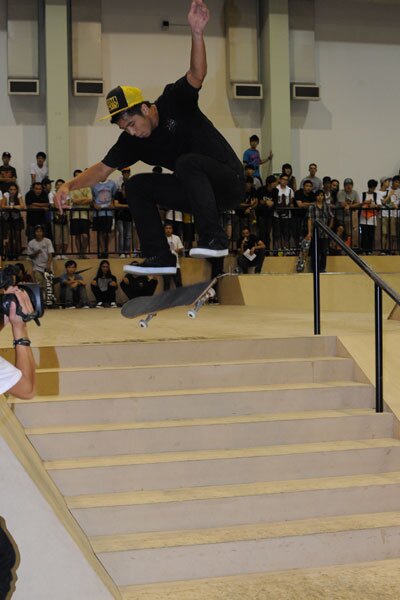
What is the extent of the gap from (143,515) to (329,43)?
47.5ft

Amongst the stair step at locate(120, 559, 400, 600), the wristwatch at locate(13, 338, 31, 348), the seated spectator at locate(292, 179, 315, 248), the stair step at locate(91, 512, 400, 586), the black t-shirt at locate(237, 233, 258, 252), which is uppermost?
the seated spectator at locate(292, 179, 315, 248)

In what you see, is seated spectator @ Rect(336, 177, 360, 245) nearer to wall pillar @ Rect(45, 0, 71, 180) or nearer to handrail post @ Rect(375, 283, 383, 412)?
wall pillar @ Rect(45, 0, 71, 180)

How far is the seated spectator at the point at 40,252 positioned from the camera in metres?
12.6

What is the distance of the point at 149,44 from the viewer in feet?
54.6

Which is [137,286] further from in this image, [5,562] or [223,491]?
[5,562]

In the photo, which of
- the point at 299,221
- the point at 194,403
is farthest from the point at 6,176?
the point at 194,403

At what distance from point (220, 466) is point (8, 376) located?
7.25ft

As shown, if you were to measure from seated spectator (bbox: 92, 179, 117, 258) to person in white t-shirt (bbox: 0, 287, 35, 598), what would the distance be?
960cm

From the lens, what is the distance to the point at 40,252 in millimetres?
12680

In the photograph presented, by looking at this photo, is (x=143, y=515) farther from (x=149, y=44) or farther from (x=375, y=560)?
(x=149, y=44)

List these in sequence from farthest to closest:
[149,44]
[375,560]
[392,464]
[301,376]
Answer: [149,44] → [301,376] → [392,464] → [375,560]

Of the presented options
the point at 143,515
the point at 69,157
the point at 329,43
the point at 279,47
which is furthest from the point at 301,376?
the point at 329,43

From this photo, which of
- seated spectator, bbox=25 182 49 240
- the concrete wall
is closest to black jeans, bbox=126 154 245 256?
seated spectator, bbox=25 182 49 240

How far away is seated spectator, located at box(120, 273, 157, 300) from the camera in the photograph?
1243cm
